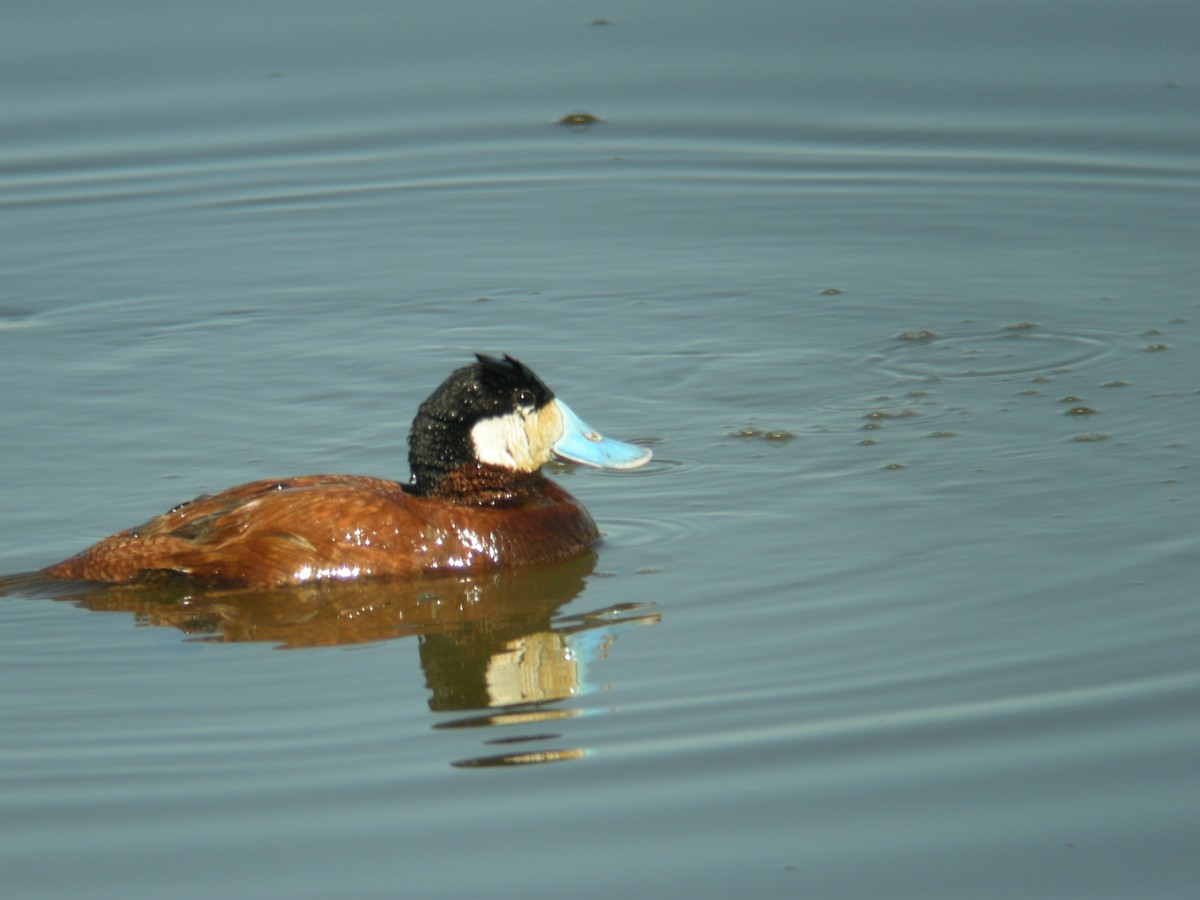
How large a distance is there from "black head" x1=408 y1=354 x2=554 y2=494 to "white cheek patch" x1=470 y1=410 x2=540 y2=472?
2cm

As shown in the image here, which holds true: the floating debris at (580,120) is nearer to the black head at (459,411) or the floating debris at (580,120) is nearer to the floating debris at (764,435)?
the floating debris at (764,435)

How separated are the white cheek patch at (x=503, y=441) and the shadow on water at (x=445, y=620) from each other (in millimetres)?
457

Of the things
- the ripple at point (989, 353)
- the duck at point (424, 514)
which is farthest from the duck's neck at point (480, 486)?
the ripple at point (989, 353)

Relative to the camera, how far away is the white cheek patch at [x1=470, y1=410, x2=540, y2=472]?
7098 millimetres

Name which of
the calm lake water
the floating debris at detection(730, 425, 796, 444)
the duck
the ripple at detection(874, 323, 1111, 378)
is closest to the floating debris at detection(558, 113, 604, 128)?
the calm lake water

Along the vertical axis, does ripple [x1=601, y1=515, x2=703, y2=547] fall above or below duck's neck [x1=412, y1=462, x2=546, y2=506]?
below

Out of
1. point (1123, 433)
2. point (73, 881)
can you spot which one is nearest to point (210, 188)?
point (1123, 433)

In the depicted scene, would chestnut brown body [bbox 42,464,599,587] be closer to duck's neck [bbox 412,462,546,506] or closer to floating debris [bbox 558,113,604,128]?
duck's neck [bbox 412,462,546,506]

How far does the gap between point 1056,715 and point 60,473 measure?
14.7ft

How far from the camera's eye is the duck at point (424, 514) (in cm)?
680

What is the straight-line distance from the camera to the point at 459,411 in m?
7.05

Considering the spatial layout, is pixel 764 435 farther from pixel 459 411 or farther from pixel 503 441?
pixel 459 411

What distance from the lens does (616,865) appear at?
14.9 feet

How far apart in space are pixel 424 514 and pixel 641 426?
1659 millimetres
